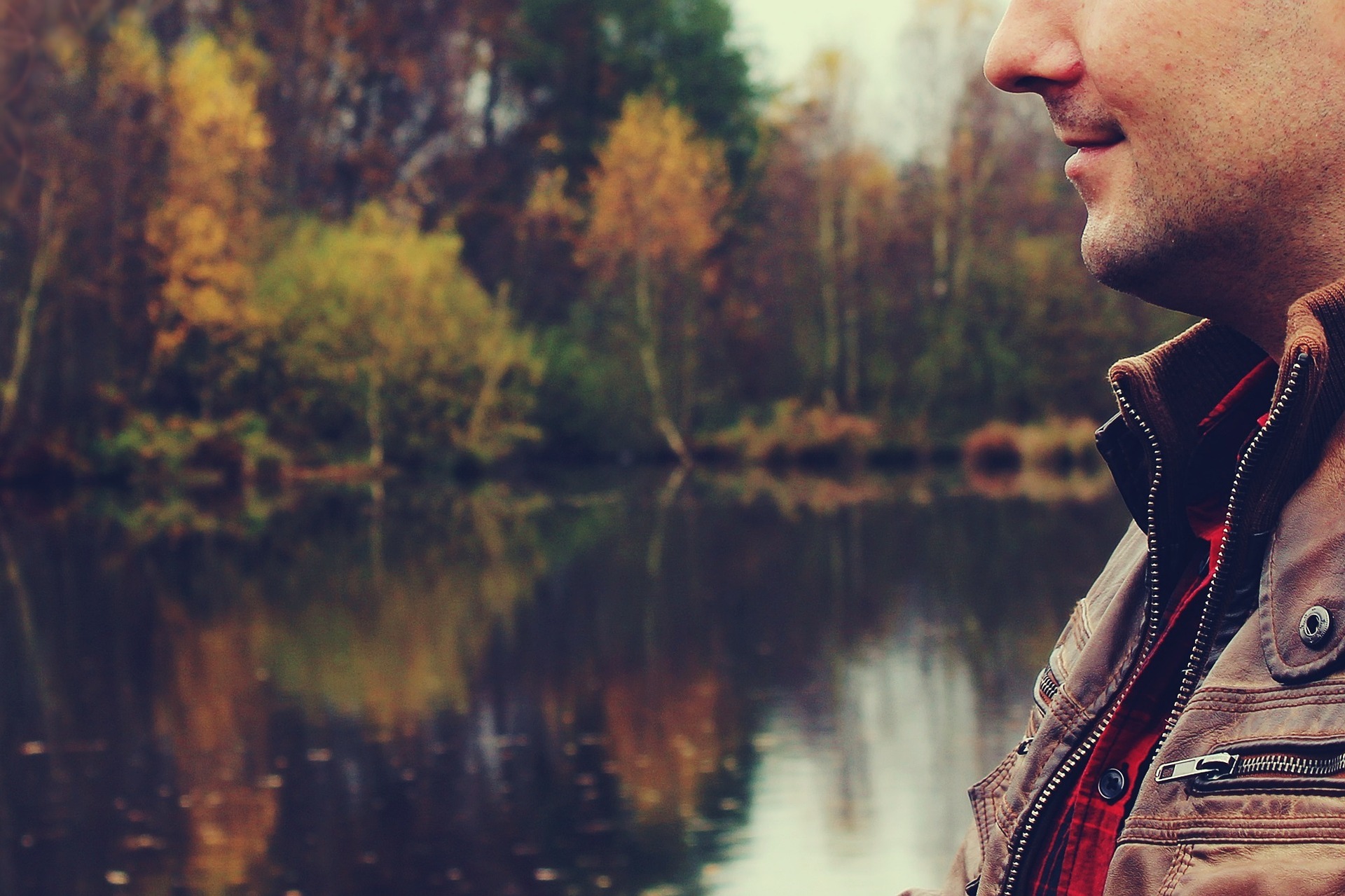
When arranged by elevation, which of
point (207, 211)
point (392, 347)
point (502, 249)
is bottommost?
point (392, 347)

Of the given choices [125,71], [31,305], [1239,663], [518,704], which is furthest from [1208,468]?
[125,71]

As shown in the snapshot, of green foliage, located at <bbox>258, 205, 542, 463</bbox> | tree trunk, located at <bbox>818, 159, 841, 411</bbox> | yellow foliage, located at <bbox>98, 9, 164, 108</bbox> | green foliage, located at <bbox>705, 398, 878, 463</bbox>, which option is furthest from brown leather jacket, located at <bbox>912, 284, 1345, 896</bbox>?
tree trunk, located at <bbox>818, 159, 841, 411</bbox>

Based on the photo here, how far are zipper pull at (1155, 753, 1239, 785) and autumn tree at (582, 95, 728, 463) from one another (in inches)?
1621

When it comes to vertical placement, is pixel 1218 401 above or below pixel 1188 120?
below

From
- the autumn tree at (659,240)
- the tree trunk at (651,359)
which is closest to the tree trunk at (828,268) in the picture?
the autumn tree at (659,240)

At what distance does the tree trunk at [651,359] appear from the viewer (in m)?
42.6

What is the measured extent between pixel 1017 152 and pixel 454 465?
1750 cm

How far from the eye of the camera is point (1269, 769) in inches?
48.7

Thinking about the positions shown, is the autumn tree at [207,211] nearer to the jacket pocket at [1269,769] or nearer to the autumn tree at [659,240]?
the autumn tree at [659,240]

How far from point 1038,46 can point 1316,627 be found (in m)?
0.58

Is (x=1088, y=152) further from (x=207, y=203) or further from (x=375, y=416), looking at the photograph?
(x=375, y=416)

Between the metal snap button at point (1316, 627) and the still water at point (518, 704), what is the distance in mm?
6258

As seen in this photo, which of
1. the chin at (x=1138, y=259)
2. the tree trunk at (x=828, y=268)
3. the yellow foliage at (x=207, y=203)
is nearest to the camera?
the chin at (x=1138, y=259)

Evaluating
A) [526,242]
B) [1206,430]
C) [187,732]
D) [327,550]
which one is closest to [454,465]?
[526,242]
